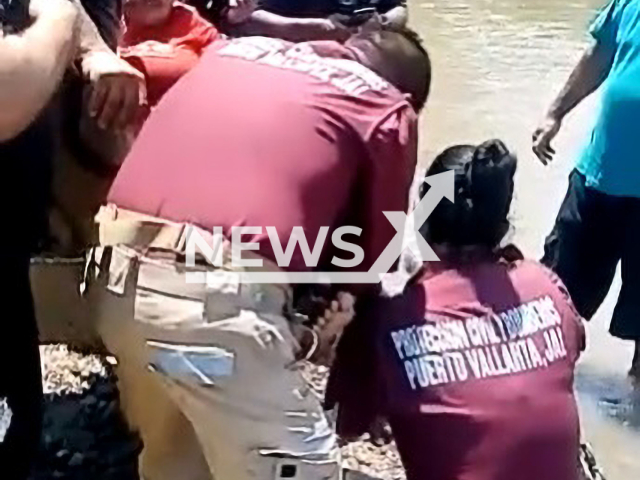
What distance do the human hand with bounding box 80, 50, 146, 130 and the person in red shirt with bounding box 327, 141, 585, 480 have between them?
0.71m

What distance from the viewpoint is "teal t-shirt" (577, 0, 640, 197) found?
16.3 ft

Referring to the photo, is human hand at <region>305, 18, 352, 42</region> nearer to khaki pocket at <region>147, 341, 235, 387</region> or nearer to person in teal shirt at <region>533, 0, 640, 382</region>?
khaki pocket at <region>147, 341, 235, 387</region>

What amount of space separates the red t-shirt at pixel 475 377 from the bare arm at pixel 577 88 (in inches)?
74.3

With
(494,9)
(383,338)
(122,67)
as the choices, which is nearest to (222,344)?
(383,338)

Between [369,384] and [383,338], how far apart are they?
13 centimetres

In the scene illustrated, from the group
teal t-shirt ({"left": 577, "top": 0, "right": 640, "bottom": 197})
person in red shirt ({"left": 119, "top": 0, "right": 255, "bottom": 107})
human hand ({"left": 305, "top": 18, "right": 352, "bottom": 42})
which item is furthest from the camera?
teal t-shirt ({"left": 577, "top": 0, "right": 640, "bottom": 197})

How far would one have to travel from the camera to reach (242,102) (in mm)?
3426

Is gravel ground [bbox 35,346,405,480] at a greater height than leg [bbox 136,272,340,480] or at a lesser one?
lesser

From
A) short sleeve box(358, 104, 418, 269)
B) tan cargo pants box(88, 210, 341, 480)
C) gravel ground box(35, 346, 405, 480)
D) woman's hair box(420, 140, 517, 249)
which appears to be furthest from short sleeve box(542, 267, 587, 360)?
gravel ground box(35, 346, 405, 480)

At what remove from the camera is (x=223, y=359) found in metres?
3.32

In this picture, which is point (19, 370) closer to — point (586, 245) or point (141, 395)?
point (141, 395)

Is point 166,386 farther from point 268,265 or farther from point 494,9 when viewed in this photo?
point 494,9

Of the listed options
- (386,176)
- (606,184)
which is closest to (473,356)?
(386,176)

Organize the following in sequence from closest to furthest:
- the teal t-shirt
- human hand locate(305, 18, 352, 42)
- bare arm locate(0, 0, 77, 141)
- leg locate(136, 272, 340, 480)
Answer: bare arm locate(0, 0, 77, 141) → leg locate(136, 272, 340, 480) → human hand locate(305, 18, 352, 42) → the teal t-shirt
